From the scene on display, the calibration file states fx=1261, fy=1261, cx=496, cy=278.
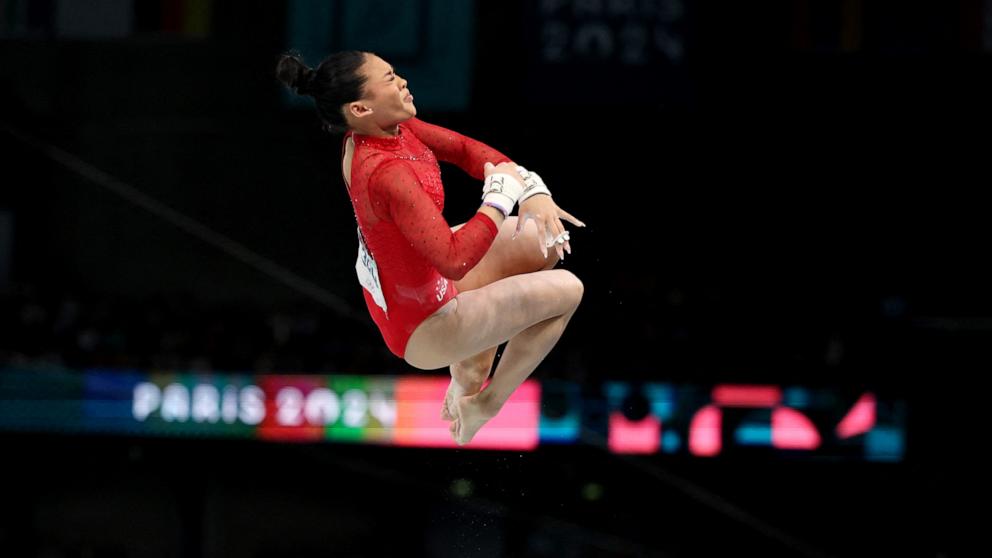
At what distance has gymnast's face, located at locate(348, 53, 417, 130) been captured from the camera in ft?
11.6

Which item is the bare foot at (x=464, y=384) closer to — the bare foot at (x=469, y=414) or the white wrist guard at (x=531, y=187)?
the bare foot at (x=469, y=414)

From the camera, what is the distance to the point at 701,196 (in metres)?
10.4

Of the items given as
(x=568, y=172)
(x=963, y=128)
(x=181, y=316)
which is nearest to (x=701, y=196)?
(x=568, y=172)

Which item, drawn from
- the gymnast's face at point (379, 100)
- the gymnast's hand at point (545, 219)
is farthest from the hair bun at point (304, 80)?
the gymnast's hand at point (545, 219)

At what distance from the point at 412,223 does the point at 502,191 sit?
0.95 ft

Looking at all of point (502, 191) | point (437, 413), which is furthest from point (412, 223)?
point (437, 413)

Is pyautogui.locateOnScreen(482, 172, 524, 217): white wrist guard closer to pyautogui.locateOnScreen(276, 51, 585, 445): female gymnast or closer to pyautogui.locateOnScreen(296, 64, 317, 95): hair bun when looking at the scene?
pyautogui.locateOnScreen(276, 51, 585, 445): female gymnast

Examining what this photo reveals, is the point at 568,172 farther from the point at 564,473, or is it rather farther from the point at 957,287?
the point at 957,287

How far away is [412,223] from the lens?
3418mm

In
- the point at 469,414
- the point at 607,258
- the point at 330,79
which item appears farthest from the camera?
the point at 607,258

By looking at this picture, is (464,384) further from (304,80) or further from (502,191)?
(304,80)

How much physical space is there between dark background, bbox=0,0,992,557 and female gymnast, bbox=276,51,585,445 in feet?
16.2

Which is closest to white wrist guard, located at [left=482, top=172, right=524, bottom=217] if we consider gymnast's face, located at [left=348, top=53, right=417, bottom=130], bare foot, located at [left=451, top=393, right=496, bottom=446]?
gymnast's face, located at [left=348, top=53, right=417, bottom=130]

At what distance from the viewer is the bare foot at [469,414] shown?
13.1 ft
